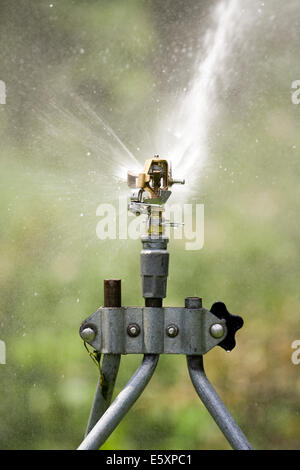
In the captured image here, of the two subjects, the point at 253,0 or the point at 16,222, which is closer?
the point at 253,0

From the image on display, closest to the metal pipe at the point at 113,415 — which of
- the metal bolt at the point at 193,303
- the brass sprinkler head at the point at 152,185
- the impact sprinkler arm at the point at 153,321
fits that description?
the impact sprinkler arm at the point at 153,321

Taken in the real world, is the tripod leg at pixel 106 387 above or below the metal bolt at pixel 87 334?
below

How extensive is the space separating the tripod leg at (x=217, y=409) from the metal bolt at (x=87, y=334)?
5.1 inches

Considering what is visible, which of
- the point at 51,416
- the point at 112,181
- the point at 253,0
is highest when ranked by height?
the point at 253,0

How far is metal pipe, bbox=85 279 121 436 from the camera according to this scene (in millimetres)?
885

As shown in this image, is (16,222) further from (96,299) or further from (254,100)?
(254,100)

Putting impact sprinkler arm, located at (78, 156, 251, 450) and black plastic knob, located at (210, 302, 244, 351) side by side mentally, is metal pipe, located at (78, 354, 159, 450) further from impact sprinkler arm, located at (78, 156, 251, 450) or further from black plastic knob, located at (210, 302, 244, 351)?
black plastic knob, located at (210, 302, 244, 351)

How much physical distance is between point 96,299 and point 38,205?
230 millimetres

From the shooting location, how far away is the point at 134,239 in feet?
4.46

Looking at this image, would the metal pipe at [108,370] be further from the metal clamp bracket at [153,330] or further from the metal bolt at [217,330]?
the metal bolt at [217,330]

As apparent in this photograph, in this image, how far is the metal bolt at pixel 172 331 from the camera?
2.87 ft
